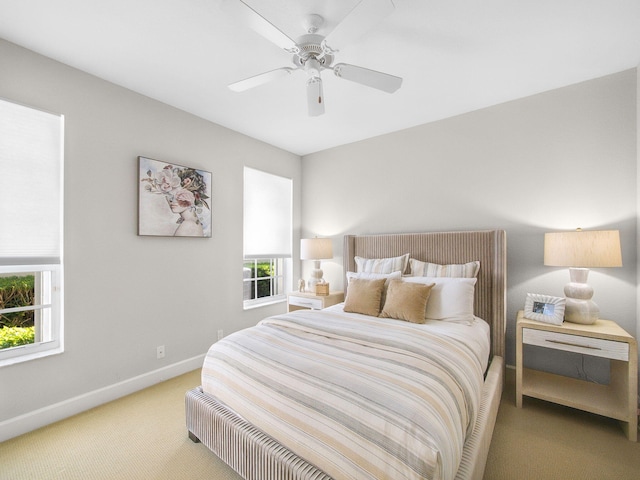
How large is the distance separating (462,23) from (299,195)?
299cm

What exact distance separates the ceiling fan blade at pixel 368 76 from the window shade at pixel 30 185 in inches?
85.0

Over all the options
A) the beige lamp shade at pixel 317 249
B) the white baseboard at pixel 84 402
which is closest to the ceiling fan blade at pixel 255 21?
the beige lamp shade at pixel 317 249

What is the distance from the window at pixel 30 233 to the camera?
202 centimetres

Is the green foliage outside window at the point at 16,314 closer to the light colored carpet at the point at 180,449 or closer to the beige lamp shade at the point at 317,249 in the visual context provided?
the light colored carpet at the point at 180,449

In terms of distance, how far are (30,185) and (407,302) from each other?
9.67 feet

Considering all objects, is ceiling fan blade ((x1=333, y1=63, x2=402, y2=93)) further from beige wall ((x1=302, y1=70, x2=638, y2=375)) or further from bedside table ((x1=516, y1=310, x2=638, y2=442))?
bedside table ((x1=516, y1=310, x2=638, y2=442))

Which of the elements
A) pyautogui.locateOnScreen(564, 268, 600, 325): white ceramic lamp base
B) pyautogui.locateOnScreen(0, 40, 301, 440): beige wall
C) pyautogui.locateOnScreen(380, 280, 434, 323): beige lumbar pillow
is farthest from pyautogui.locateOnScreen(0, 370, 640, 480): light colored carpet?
pyautogui.locateOnScreen(380, 280, 434, 323): beige lumbar pillow

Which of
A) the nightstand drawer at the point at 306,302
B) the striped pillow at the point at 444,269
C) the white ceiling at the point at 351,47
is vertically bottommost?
the nightstand drawer at the point at 306,302

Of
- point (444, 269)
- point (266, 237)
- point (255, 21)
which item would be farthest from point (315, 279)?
point (255, 21)

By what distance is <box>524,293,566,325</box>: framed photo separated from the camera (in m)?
2.25

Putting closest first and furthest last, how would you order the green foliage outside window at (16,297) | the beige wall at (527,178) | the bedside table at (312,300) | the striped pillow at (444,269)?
the green foliage outside window at (16,297)
the beige wall at (527,178)
the striped pillow at (444,269)
the bedside table at (312,300)

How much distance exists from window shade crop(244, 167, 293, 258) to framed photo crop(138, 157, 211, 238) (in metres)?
0.64

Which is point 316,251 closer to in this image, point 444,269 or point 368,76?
point 444,269

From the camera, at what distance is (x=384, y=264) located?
10.5 feet
